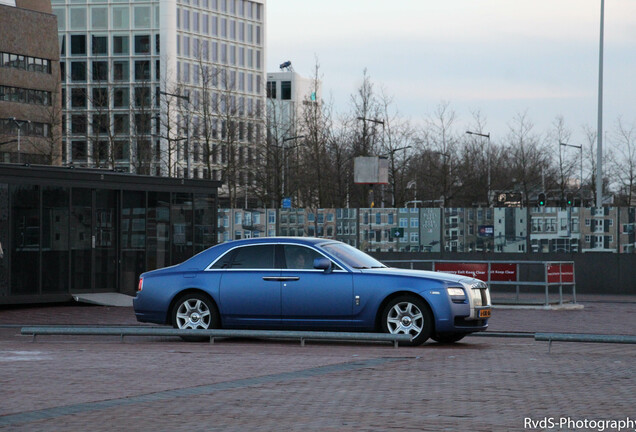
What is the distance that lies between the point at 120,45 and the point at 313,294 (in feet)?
363

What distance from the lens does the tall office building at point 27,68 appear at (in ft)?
275

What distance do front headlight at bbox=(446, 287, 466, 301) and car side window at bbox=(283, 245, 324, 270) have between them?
76.5 inches

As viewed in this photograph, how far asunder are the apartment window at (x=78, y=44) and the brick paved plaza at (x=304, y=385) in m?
109

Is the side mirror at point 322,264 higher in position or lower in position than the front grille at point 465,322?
higher

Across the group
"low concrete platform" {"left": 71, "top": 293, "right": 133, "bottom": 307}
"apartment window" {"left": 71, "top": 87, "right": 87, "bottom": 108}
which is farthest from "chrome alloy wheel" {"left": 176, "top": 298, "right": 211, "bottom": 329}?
"apartment window" {"left": 71, "top": 87, "right": 87, "bottom": 108}

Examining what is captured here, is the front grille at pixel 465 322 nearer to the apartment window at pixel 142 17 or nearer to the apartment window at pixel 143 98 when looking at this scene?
the apartment window at pixel 143 98

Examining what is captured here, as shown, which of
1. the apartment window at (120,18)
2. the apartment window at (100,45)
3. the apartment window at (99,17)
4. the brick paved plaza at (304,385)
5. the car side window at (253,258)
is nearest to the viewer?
the brick paved plaza at (304,385)

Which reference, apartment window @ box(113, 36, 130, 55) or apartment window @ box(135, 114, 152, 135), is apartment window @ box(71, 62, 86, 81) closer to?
apartment window @ box(113, 36, 130, 55)

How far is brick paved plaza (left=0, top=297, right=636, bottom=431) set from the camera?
8625 millimetres

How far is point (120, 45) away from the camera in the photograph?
12294 cm

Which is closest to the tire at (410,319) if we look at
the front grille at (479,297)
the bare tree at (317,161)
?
the front grille at (479,297)

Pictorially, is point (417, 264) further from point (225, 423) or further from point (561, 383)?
point (225, 423)

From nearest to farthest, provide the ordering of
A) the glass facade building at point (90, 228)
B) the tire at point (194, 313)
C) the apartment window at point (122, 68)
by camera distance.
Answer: the tire at point (194, 313) → the glass facade building at point (90, 228) → the apartment window at point (122, 68)

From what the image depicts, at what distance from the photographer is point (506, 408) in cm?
922
